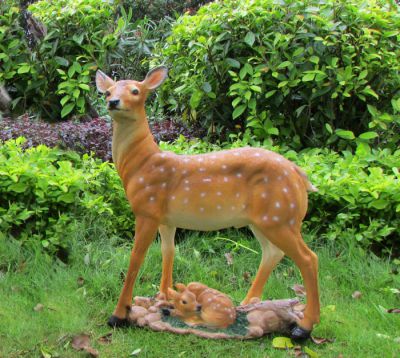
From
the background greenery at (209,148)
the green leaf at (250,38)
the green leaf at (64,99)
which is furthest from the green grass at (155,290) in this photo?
the green leaf at (64,99)

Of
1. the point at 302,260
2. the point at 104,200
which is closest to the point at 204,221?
the point at 302,260

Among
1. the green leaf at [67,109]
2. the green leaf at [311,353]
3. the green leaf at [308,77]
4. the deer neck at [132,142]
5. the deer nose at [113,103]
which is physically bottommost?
the green leaf at [67,109]

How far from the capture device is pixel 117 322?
3.59 metres

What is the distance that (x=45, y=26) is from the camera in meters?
7.41

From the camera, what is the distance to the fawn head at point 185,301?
11.5ft

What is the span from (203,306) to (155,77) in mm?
1281

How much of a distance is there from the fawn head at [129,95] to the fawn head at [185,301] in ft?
3.27

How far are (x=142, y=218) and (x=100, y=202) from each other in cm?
132

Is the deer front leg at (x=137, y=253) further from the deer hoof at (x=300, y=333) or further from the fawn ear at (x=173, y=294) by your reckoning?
the deer hoof at (x=300, y=333)

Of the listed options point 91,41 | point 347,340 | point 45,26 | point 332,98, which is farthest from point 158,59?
point 347,340

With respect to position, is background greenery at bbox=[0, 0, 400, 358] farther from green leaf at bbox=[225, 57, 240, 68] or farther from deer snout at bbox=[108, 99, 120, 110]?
deer snout at bbox=[108, 99, 120, 110]

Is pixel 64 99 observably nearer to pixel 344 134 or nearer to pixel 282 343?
pixel 344 134

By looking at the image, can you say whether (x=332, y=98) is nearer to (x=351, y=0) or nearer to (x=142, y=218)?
(x=351, y=0)

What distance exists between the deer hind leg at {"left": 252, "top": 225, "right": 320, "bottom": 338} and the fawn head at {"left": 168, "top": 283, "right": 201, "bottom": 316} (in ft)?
1.74
